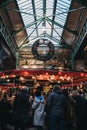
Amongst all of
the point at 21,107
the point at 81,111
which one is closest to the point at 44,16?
the point at 81,111

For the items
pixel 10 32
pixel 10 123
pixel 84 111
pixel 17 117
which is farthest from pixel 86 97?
pixel 10 32

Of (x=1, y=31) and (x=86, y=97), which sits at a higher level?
(x=86, y=97)

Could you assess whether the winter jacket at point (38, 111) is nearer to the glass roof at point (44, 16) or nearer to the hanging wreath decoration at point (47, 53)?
the hanging wreath decoration at point (47, 53)

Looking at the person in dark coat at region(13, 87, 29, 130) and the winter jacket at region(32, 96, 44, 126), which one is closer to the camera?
the winter jacket at region(32, 96, 44, 126)

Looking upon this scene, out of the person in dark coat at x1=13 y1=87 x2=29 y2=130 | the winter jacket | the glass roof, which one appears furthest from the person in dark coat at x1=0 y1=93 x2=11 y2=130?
the glass roof

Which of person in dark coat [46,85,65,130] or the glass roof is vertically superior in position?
person in dark coat [46,85,65,130]

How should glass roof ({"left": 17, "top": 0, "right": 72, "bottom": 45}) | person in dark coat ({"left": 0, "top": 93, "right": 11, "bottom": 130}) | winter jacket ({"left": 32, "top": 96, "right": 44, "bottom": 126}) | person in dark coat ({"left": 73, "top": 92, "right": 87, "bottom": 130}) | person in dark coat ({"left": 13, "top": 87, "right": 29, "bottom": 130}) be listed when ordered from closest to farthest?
1. winter jacket ({"left": 32, "top": 96, "right": 44, "bottom": 126})
2. person in dark coat ({"left": 13, "top": 87, "right": 29, "bottom": 130})
3. person in dark coat ({"left": 73, "top": 92, "right": 87, "bottom": 130})
4. person in dark coat ({"left": 0, "top": 93, "right": 11, "bottom": 130})
5. glass roof ({"left": 17, "top": 0, "right": 72, "bottom": 45})

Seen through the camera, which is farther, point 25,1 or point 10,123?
point 25,1

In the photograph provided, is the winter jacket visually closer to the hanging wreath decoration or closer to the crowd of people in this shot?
the crowd of people

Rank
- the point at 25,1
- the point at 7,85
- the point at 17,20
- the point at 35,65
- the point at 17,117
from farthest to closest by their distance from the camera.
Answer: the point at 35,65
the point at 17,20
the point at 25,1
the point at 7,85
the point at 17,117

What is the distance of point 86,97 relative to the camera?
481 inches

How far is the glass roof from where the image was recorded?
24408mm

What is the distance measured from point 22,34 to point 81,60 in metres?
5.76

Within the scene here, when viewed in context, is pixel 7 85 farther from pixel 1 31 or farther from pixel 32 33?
pixel 32 33
